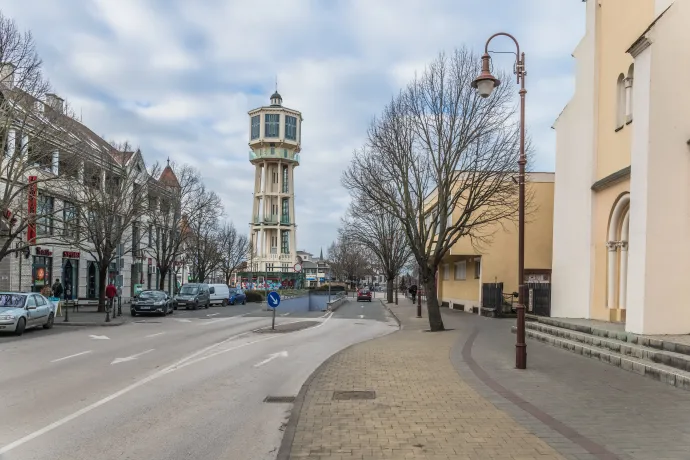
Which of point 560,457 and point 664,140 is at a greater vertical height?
point 664,140

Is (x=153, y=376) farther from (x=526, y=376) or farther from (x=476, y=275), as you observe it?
(x=476, y=275)

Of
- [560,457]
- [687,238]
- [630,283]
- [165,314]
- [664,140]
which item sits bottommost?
[165,314]

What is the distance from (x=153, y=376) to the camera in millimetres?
10750

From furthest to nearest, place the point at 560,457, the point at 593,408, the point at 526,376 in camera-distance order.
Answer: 1. the point at 526,376
2. the point at 593,408
3. the point at 560,457

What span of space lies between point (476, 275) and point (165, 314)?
60.3ft

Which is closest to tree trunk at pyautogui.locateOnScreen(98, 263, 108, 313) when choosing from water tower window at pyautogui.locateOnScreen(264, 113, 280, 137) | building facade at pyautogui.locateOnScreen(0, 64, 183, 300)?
building facade at pyautogui.locateOnScreen(0, 64, 183, 300)

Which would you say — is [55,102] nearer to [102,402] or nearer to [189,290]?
[102,402]

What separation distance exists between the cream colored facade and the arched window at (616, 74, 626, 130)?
0.10 ft

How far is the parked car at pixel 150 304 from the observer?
2983cm

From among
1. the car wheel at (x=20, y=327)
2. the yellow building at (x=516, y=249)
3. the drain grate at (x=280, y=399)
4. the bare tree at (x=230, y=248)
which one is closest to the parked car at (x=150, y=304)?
the car wheel at (x=20, y=327)

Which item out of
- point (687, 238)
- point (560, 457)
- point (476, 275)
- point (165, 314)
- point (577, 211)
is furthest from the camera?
point (476, 275)

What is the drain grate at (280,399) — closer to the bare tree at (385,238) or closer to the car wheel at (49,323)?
the car wheel at (49,323)

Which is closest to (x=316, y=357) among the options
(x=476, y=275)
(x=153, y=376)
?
(x=153, y=376)

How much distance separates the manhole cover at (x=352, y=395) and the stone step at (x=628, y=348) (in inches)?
206
